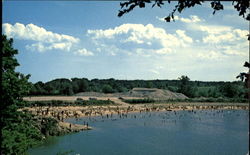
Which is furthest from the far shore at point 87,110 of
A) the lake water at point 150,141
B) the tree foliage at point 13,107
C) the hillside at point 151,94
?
the tree foliage at point 13,107

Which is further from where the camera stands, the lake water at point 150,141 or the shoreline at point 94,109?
the shoreline at point 94,109

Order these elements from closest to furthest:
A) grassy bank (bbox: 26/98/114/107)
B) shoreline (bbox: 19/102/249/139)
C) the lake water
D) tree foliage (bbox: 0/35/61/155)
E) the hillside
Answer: tree foliage (bbox: 0/35/61/155) < the lake water < shoreline (bbox: 19/102/249/139) < grassy bank (bbox: 26/98/114/107) < the hillside

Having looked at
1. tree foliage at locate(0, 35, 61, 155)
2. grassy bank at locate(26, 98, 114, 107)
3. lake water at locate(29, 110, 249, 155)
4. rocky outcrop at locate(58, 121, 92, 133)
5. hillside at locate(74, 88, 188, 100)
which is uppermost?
tree foliage at locate(0, 35, 61, 155)

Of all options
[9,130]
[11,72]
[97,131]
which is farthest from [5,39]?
[97,131]

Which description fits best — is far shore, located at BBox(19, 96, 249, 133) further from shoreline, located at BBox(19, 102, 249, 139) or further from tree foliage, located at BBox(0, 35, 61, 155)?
tree foliage, located at BBox(0, 35, 61, 155)

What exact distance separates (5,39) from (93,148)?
27.3 m

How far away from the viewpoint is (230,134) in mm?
56094

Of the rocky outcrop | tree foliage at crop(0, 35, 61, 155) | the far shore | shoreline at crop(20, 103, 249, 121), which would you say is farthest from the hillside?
tree foliage at crop(0, 35, 61, 155)

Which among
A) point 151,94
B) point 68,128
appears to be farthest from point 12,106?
point 151,94

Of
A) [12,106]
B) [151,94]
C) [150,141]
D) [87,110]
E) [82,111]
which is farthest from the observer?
[151,94]

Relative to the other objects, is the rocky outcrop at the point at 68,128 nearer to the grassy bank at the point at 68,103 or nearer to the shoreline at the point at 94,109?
the shoreline at the point at 94,109

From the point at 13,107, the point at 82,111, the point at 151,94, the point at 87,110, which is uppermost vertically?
the point at 13,107

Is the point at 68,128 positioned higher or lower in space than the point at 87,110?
lower

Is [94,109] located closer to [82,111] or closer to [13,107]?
[82,111]
